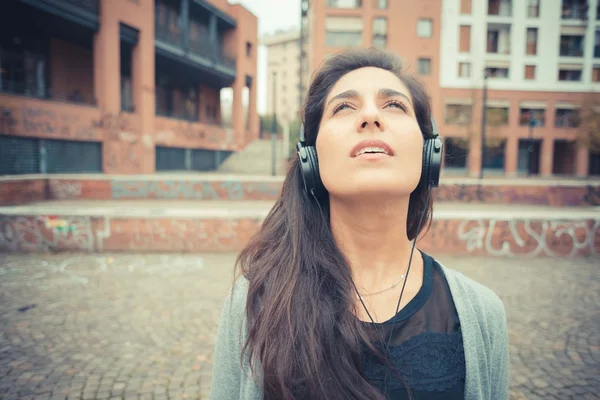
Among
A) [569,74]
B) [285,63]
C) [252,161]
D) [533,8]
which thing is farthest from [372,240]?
[285,63]

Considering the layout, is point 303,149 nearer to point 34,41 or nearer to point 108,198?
point 108,198

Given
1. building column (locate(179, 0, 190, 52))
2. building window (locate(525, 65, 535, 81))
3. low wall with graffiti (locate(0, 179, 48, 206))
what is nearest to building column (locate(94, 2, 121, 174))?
building column (locate(179, 0, 190, 52))

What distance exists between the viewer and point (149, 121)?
78.4ft

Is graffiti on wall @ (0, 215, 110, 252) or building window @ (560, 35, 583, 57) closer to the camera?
graffiti on wall @ (0, 215, 110, 252)

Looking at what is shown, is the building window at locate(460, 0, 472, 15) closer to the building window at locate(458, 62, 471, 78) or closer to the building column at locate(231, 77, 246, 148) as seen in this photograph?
the building window at locate(458, 62, 471, 78)

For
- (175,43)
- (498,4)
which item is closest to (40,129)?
(175,43)

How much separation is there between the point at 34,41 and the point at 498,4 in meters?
34.8

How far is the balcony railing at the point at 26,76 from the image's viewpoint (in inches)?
742

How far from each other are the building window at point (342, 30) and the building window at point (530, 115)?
1684cm

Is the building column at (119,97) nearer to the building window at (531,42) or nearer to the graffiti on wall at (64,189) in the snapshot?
the graffiti on wall at (64,189)

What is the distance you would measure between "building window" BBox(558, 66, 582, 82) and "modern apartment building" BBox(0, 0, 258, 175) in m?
30.3

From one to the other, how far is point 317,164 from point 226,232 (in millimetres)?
6541

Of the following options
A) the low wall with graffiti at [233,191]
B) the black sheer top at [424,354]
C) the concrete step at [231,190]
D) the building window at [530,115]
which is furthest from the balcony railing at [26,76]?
the building window at [530,115]

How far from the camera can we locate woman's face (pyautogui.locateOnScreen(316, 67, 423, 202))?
126 cm
